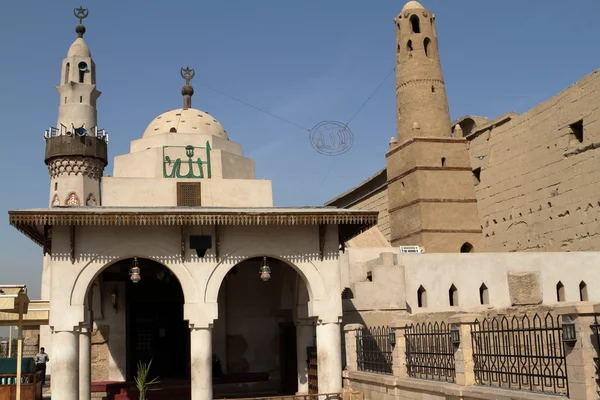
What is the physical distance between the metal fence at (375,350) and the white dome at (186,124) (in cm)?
798

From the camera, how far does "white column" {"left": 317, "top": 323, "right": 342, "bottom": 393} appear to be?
14.1 m

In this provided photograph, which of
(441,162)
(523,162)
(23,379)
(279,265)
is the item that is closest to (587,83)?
(523,162)

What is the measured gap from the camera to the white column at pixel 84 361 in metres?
14.0

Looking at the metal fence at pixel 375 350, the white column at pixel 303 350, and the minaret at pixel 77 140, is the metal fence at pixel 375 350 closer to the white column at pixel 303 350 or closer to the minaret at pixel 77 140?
the white column at pixel 303 350

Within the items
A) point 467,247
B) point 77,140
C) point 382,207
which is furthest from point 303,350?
point 77,140

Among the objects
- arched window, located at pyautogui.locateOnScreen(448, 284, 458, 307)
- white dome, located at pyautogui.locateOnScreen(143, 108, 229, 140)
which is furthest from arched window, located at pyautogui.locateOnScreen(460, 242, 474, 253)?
white dome, located at pyautogui.locateOnScreen(143, 108, 229, 140)

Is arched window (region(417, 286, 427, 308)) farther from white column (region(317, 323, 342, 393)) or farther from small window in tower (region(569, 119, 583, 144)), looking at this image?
small window in tower (region(569, 119, 583, 144))

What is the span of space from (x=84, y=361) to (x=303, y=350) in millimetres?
4856

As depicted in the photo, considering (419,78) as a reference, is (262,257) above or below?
below

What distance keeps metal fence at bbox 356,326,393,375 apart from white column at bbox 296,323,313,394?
1874mm

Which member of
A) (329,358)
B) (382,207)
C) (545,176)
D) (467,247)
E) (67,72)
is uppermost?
(67,72)

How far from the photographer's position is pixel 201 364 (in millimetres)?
13617

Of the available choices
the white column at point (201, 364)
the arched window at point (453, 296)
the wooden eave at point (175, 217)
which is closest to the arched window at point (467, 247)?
the arched window at point (453, 296)

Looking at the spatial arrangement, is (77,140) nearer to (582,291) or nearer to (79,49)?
(79,49)
